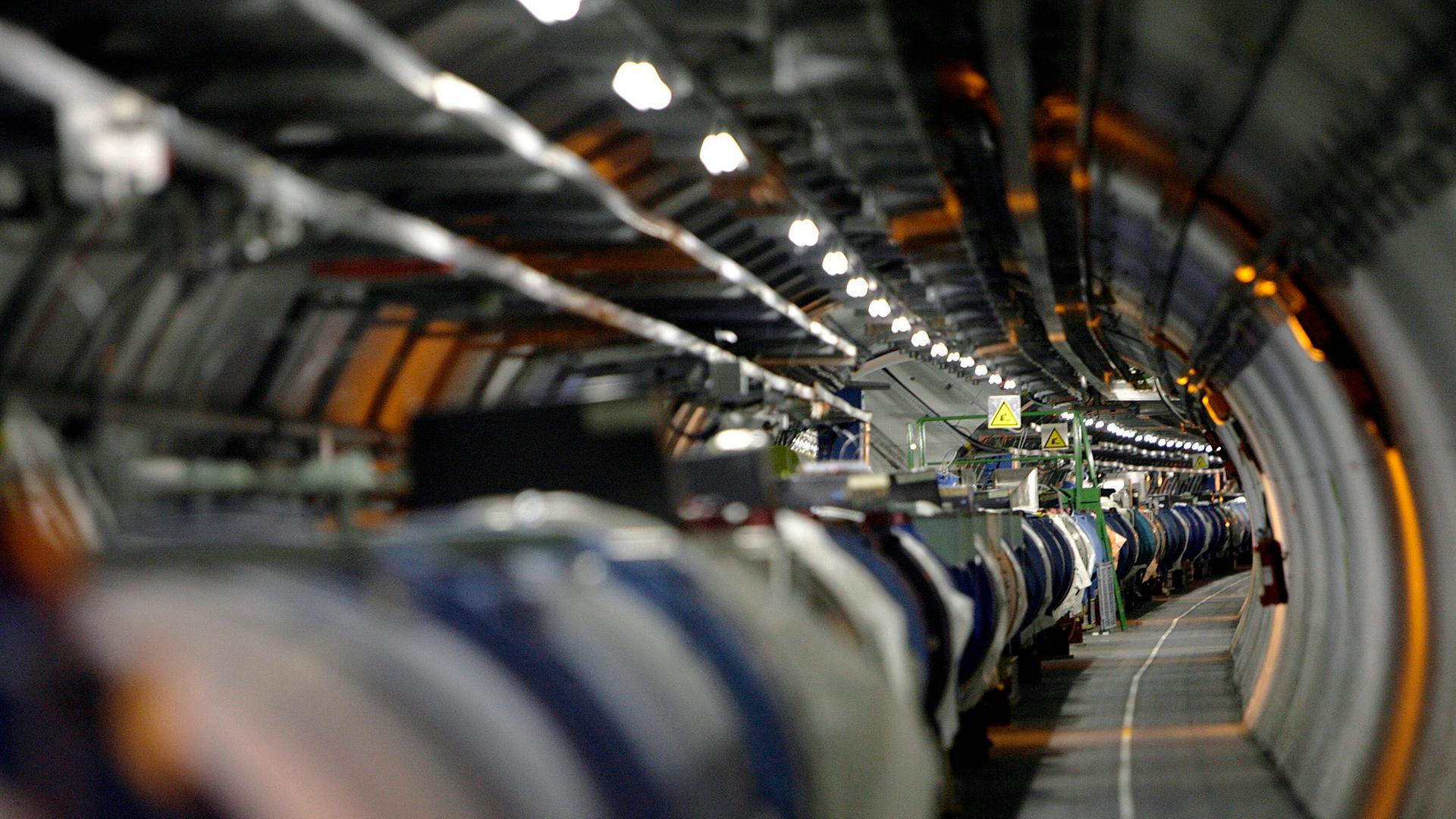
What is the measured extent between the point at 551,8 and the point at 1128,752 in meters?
8.12

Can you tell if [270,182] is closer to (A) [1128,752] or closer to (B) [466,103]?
(B) [466,103]

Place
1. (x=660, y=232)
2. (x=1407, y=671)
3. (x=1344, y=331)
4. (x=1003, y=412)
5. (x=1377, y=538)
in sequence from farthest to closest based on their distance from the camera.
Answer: (x=1003, y=412)
(x=1377, y=538)
(x=1407, y=671)
(x=1344, y=331)
(x=660, y=232)

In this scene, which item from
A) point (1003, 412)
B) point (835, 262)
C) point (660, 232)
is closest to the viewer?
point (660, 232)

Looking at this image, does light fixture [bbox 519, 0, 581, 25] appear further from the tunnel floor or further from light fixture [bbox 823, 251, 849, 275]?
light fixture [bbox 823, 251, 849, 275]

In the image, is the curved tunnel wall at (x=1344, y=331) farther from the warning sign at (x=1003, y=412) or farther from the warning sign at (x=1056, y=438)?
the warning sign at (x=1056, y=438)

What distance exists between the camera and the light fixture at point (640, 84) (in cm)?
1025

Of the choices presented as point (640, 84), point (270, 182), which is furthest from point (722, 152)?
point (270, 182)

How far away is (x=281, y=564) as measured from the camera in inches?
190

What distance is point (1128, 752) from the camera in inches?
587

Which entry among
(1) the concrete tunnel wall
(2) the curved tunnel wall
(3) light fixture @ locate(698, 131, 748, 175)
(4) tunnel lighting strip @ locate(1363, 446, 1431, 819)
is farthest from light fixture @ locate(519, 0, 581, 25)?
(4) tunnel lighting strip @ locate(1363, 446, 1431, 819)

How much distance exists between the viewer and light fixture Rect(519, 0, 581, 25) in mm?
9039

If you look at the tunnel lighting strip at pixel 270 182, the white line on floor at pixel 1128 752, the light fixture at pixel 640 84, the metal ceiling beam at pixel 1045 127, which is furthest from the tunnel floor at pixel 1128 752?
the tunnel lighting strip at pixel 270 182

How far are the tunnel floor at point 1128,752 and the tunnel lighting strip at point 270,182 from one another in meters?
5.43

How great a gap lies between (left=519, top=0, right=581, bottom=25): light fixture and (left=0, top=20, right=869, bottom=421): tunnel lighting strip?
129 cm
